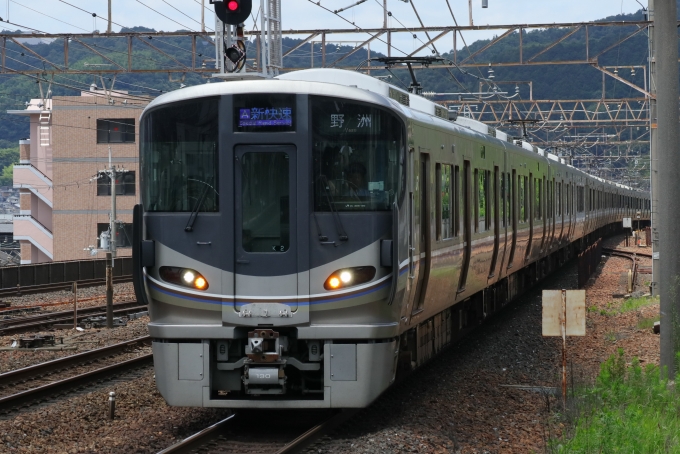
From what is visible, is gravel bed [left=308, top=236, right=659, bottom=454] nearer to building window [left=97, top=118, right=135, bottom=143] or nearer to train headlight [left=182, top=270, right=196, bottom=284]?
train headlight [left=182, top=270, right=196, bottom=284]

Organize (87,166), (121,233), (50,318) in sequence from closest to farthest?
(50,318) < (121,233) < (87,166)

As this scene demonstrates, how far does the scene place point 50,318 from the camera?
18.7m

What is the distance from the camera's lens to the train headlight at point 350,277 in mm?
7992

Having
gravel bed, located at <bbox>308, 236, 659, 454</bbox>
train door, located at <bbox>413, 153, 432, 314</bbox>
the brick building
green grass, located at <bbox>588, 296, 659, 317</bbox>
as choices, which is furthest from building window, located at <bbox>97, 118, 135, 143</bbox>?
train door, located at <bbox>413, 153, 432, 314</bbox>

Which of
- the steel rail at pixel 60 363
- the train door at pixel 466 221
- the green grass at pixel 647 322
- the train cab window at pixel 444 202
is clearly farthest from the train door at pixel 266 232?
the green grass at pixel 647 322

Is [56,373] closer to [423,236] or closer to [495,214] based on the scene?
[423,236]

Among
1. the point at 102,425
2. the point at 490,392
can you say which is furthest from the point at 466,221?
the point at 102,425

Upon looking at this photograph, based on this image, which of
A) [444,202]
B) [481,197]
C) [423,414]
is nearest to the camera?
[423,414]

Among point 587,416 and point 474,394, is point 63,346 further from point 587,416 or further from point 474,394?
point 587,416

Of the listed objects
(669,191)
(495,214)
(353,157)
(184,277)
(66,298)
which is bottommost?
(66,298)

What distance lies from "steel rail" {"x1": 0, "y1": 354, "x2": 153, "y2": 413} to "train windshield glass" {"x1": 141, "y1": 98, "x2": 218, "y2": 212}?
8.56ft

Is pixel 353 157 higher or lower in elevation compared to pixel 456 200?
higher

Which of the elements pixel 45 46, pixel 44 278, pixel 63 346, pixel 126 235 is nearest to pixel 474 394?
pixel 63 346

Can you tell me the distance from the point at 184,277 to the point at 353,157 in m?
1.58
